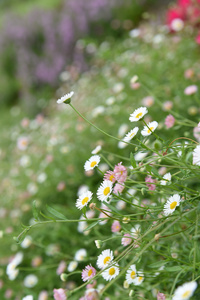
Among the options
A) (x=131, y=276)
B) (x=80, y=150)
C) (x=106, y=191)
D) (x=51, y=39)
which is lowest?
(x=131, y=276)

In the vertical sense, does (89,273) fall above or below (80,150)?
below

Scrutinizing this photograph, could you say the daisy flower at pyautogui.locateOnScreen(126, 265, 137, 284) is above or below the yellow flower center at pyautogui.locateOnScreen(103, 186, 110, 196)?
below

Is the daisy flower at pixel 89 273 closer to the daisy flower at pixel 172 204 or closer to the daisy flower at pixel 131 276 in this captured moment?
the daisy flower at pixel 131 276

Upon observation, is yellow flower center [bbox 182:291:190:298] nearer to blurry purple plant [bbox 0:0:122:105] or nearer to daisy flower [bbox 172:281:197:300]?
daisy flower [bbox 172:281:197:300]

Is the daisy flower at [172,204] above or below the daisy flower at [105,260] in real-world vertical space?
above

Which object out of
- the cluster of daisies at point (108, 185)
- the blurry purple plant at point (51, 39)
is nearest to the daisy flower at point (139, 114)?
the cluster of daisies at point (108, 185)

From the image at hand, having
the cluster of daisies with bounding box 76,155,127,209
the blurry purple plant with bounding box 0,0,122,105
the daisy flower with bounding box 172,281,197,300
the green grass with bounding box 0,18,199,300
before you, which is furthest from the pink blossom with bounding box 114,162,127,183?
the blurry purple plant with bounding box 0,0,122,105

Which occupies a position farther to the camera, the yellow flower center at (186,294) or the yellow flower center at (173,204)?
the yellow flower center at (173,204)

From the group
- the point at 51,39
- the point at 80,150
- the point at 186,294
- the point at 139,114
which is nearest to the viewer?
the point at 186,294

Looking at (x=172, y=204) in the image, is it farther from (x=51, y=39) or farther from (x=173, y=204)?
(x=51, y=39)

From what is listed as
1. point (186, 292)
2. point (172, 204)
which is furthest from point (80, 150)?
point (186, 292)

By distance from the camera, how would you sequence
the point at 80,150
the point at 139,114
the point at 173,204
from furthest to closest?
1. the point at 80,150
2. the point at 139,114
3. the point at 173,204
